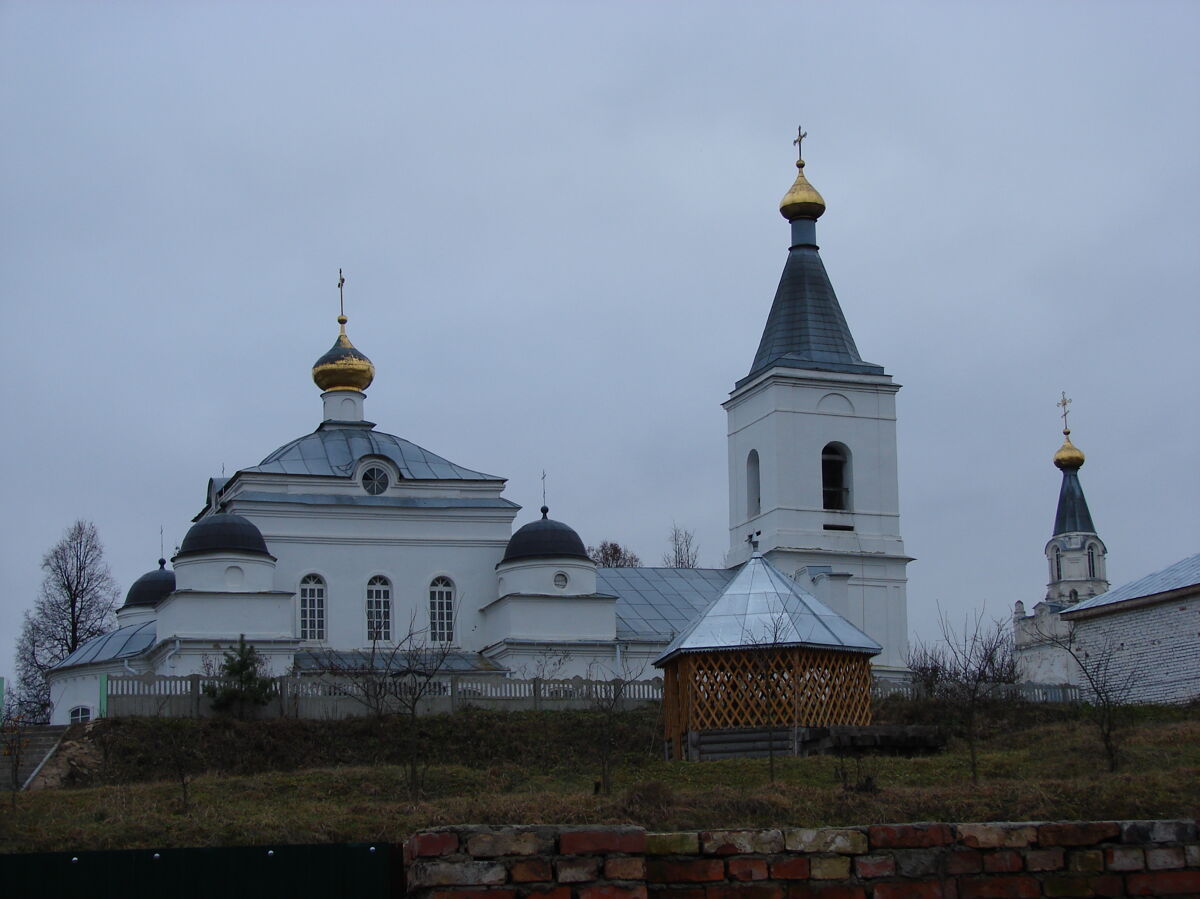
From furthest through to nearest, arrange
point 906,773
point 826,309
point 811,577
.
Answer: point 826,309 < point 811,577 < point 906,773

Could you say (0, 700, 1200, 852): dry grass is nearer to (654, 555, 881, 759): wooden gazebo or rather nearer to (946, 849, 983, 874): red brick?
(654, 555, 881, 759): wooden gazebo

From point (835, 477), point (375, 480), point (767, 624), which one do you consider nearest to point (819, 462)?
point (835, 477)

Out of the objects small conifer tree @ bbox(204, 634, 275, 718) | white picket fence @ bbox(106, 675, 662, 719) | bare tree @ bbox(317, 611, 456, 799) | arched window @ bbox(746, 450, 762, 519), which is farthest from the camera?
arched window @ bbox(746, 450, 762, 519)

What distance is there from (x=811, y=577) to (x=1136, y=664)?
952cm

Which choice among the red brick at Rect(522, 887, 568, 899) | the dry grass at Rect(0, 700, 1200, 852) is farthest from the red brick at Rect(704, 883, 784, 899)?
the dry grass at Rect(0, 700, 1200, 852)

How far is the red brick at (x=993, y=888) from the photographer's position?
25.6 ft

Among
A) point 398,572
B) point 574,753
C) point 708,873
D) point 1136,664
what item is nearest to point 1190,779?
point 708,873

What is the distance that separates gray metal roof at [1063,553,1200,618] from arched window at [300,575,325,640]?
45.4ft

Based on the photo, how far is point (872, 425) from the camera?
3778 centimetres

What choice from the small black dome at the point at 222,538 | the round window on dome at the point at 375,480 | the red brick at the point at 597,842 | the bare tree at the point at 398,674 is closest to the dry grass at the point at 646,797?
the bare tree at the point at 398,674

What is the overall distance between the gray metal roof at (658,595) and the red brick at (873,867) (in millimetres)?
25140

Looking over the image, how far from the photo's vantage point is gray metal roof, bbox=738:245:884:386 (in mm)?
37969

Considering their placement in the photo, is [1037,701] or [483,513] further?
[483,513]

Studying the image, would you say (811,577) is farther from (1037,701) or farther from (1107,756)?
(1107,756)
